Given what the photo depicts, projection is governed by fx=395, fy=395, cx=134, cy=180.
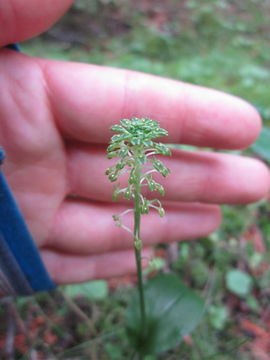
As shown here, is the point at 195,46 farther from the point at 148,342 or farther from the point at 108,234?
the point at 148,342

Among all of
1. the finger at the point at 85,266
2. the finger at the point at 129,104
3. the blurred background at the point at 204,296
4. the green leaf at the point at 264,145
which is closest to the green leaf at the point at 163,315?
the blurred background at the point at 204,296

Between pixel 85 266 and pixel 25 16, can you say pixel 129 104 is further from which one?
pixel 85 266

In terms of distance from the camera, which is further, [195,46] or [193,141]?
[195,46]

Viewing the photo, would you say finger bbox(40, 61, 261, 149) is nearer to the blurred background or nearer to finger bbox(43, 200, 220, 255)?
finger bbox(43, 200, 220, 255)

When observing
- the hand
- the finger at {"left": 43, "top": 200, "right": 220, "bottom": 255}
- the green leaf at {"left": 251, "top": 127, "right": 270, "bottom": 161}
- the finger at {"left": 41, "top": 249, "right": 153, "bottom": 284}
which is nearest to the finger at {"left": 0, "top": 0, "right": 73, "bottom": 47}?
the hand

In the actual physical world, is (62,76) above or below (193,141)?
above

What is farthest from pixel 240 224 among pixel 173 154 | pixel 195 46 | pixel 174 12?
pixel 174 12

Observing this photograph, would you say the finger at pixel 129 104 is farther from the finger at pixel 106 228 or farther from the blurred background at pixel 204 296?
the blurred background at pixel 204 296
